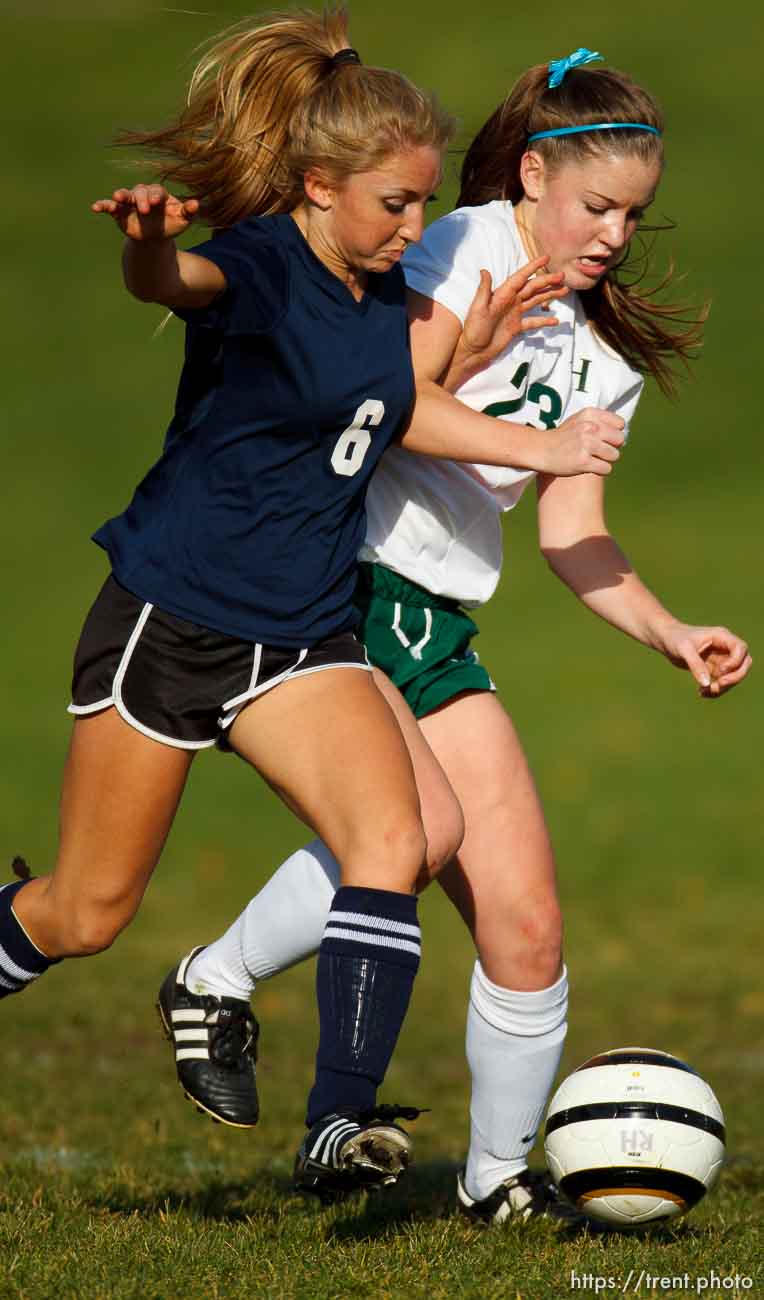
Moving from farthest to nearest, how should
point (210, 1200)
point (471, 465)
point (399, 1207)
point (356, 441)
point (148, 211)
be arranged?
1. point (210, 1200)
2. point (399, 1207)
3. point (471, 465)
4. point (356, 441)
5. point (148, 211)

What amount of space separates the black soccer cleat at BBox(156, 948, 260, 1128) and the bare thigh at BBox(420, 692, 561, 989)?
70 cm

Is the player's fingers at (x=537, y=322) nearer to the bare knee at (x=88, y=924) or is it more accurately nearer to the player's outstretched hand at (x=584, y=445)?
the player's outstretched hand at (x=584, y=445)

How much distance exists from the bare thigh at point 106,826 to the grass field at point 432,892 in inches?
30.9

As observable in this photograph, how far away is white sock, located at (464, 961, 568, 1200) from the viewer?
5344 mm

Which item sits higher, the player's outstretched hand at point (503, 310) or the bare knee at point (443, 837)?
the player's outstretched hand at point (503, 310)

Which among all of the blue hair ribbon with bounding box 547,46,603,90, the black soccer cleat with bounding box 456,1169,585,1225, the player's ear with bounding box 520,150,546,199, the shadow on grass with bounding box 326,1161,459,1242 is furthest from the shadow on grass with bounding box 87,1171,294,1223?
the blue hair ribbon with bounding box 547,46,603,90

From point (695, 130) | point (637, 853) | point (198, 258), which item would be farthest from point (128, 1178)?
point (695, 130)

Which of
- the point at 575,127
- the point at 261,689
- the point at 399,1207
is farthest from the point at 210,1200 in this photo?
the point at 575,127

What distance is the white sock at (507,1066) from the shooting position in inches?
210

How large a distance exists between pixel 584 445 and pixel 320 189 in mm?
894

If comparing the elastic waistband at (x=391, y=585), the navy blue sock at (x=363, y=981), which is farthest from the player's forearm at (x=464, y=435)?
the navy blue sock at (x=363, y=981)

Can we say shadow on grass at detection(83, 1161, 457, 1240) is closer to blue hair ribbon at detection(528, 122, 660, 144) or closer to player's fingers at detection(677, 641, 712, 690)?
player's fingers at detection(677, 641, 712, 690)

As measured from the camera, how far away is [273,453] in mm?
4676

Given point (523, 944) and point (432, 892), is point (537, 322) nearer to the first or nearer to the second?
point (523, 944)
